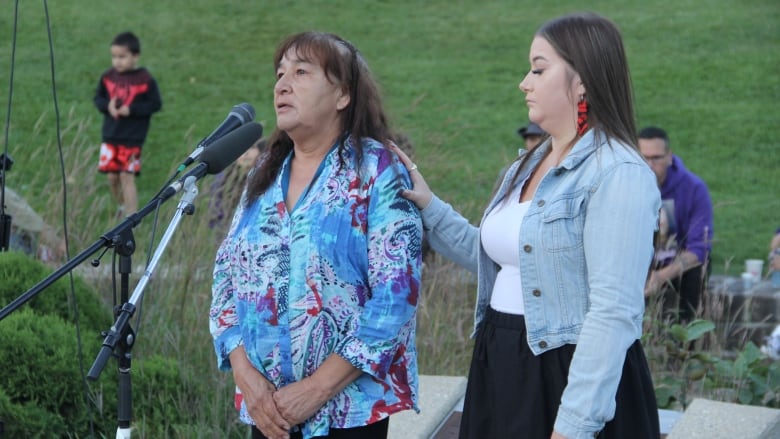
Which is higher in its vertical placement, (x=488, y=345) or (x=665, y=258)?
(x=488, y=345)

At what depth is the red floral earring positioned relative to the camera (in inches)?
121

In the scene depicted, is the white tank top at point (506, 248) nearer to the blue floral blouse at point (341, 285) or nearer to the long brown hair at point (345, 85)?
the blue floral blouse at point (341, 285)

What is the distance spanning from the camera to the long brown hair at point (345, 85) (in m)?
3.53

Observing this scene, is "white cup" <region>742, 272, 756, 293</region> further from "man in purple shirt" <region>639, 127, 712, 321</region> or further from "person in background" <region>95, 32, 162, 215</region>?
"person in background" <region>95, 32, 162, 215</region>

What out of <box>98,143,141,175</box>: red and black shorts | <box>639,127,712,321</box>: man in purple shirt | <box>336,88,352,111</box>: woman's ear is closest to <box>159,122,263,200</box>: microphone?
<box>336,88,352,111</box>: woman's ear

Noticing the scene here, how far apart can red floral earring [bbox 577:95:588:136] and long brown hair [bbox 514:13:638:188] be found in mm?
12

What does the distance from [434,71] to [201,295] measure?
35.6 feet

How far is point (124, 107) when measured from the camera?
11758 millimetres

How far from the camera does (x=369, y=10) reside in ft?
64.5

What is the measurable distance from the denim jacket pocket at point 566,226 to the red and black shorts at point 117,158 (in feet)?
28.7

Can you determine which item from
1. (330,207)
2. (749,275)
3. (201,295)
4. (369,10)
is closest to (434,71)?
(369,10)

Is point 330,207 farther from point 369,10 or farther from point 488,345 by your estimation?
point 369,10

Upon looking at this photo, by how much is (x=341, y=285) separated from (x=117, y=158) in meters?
8.65

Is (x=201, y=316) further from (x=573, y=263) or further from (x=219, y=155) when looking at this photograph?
(x=573, y=263)
